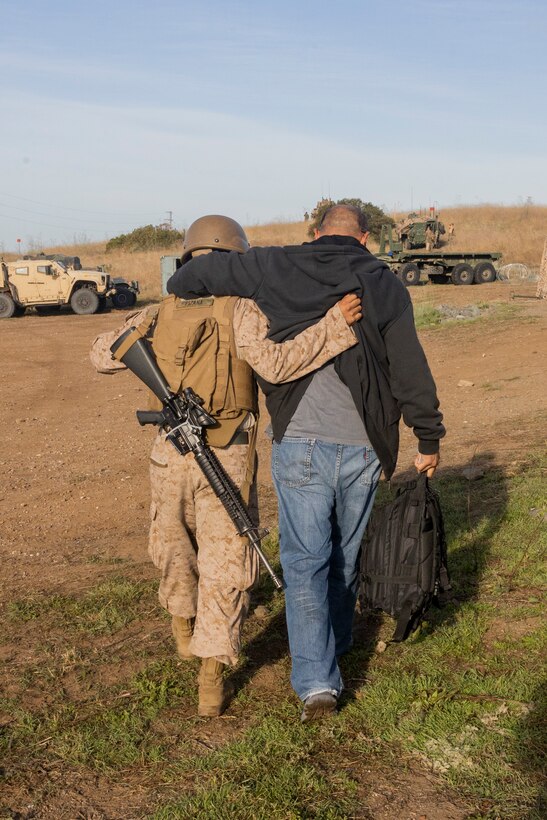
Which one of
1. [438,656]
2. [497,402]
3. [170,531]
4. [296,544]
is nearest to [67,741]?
[170,531]

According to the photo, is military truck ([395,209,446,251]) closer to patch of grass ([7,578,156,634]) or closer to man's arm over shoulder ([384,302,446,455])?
patch of grass ([7,578,156,634])

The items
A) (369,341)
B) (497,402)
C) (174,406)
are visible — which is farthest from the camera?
(497,402)

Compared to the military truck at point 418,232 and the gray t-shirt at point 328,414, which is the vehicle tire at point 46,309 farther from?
the gray t-shirt at point 328,414

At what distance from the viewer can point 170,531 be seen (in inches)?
136

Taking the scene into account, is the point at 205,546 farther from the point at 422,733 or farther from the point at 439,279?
the point at 439,279

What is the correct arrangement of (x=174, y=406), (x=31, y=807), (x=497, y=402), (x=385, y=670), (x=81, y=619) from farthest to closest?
(x=497, y=402)
(x=81, y=619)
(x=385, y=670)
(x=174, y=406)
(x=31, y=807)

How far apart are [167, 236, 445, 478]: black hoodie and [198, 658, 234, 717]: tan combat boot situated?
2.90ft

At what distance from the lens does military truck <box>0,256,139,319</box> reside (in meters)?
24.5

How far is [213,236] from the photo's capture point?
3.51m

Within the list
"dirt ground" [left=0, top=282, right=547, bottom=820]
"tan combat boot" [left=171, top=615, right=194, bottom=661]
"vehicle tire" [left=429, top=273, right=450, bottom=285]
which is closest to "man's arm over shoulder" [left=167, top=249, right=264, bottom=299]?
"tan combat boot" [left=171, top=615, right=194, bottom=661]

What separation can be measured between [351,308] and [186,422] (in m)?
0.74

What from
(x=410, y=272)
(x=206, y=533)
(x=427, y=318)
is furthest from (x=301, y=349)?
(x=410, y=272)

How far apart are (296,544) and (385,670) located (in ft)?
2.72

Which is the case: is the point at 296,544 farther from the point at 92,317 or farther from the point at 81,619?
the point at 92,317
